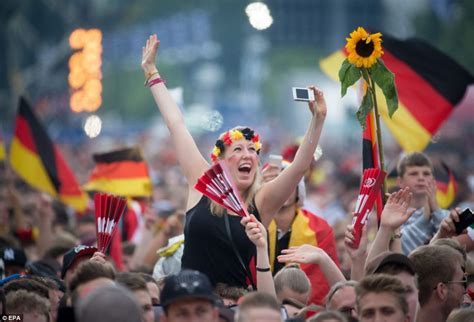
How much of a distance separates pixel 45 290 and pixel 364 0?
70109mm

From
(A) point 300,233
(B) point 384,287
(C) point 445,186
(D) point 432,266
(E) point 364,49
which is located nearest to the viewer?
(B) point 384,287

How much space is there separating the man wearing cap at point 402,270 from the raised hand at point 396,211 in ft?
1.32

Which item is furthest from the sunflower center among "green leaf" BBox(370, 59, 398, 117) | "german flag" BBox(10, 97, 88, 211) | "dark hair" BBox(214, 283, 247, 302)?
"german flag" BBox(10, 97, 88, 211)

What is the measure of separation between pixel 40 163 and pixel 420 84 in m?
4.76

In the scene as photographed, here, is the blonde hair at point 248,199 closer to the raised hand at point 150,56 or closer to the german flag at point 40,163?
the raised hand at point 150,56

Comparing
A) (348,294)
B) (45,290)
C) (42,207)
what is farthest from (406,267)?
(42,207)

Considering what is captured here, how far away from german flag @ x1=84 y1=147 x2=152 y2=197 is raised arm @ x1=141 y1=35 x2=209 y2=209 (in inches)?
215

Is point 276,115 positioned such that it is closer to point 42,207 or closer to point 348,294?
point 42,207

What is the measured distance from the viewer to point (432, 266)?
8867mm

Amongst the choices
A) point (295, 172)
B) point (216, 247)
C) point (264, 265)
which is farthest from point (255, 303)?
point (295, 172)

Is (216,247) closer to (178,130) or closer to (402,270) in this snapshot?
(178,130)

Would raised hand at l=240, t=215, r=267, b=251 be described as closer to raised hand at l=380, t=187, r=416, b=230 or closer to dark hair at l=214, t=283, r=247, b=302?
dark hair at l=214, t=283, r=247, b=302

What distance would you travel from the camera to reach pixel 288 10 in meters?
77.6

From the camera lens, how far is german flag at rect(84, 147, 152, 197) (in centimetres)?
1553
